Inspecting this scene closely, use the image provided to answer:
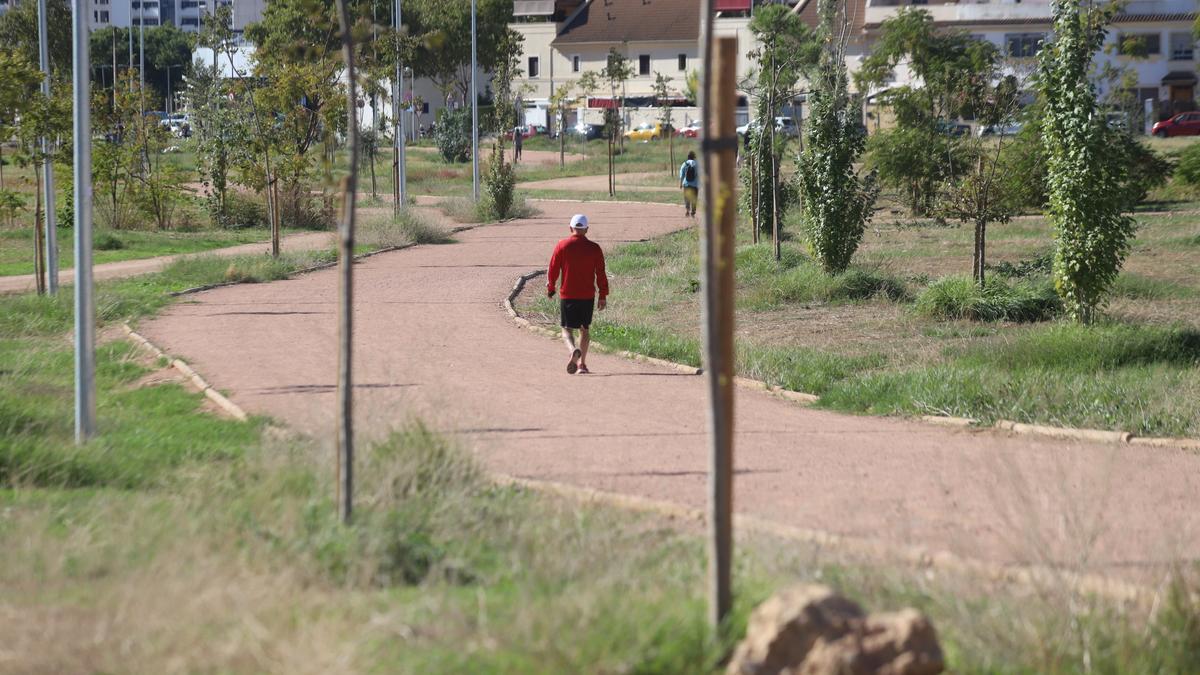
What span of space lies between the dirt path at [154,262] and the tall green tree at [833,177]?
9.20 meters

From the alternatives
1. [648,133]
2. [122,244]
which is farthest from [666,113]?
[122,244]

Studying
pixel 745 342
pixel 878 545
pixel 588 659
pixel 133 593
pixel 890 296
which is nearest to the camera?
pixel 588 659

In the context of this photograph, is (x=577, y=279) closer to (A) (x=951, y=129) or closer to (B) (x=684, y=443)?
(B) (x=684, y=443)

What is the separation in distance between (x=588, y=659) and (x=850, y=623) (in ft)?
3.01

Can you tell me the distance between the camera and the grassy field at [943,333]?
11.3 meters

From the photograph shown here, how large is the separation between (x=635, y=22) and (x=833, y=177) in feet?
218

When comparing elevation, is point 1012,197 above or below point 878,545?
above

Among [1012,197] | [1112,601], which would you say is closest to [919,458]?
[1112,601]

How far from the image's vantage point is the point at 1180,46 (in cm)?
6838

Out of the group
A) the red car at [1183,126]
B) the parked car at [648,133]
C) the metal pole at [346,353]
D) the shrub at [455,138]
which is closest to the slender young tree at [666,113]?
the parked car at [648,133]

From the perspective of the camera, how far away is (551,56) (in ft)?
279

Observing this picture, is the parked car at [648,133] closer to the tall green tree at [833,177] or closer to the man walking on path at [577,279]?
the tall green tree at [833,177]

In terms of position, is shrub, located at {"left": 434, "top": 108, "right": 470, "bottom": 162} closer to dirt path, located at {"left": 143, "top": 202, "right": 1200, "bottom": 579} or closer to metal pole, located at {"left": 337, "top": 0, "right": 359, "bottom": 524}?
dirt path, located at {"left": 143, "top": 202, "right": 1200, "bottom": 579}

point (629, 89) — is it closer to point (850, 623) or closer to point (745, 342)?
point (745, 342)
